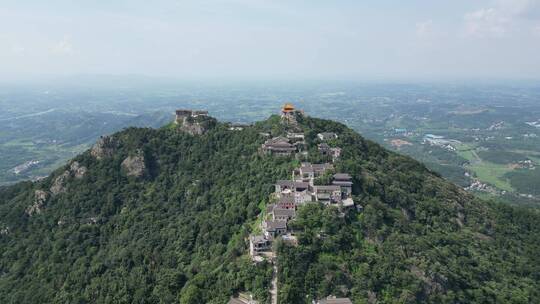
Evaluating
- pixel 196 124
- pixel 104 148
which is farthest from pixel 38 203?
pixel 196 124

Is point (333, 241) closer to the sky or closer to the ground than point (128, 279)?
closer to the sky

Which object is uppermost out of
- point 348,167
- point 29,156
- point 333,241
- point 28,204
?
point 348,167

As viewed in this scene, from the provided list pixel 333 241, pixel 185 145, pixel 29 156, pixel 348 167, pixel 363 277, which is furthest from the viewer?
pixel 29 156

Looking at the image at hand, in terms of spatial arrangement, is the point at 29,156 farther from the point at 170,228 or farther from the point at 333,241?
the point at 333,241

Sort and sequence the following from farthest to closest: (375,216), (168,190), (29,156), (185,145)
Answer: (29,156) < (185,145) < (168,190) < (375,216)

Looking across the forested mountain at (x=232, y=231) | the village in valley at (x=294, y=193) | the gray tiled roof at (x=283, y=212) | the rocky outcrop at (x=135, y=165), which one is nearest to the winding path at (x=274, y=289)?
the village in valley at (x=294, y=193)

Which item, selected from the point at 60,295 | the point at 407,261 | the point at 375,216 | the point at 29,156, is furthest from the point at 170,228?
the point at 29,156

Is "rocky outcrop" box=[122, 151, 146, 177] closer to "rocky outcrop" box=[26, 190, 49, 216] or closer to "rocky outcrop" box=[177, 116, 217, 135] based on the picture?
"rocky outcrop" box=[177, 116, 217, 135]
